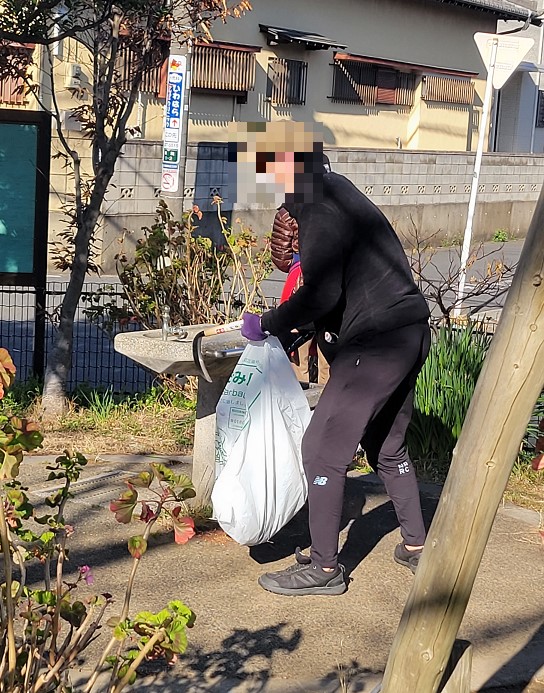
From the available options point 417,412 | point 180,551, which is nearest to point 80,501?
point 180,551

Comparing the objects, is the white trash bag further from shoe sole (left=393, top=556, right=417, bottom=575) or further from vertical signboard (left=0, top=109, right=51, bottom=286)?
vertical signboard (left=0, top=109, right=51, bottom=286)

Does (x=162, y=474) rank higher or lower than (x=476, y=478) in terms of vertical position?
lower

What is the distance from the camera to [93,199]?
21.1ft

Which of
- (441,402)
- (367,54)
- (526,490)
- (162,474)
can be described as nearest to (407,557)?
(526,490)

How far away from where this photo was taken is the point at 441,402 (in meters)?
6.10

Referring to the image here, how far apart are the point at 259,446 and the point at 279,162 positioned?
113 cm

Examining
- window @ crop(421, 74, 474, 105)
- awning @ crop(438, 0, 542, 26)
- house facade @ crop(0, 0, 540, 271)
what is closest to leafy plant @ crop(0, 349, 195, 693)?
house facade @ crop(0, 0, 540, 271)

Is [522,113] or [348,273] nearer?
[348,273]

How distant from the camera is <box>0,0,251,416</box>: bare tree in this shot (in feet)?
19.3

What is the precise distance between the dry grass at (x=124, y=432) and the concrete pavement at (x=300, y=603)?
0.61 m

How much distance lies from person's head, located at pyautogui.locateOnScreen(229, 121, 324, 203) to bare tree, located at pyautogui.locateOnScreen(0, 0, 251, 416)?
2.03m

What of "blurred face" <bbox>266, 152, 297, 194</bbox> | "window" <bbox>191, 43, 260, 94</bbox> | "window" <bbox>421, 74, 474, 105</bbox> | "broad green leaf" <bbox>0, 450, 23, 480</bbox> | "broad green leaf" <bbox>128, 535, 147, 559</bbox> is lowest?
"broad green leaf" <bbox>128, 535, 147, 559</bbox>

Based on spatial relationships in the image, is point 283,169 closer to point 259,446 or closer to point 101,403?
point 259,446

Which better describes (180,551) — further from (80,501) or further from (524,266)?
(524,266)
